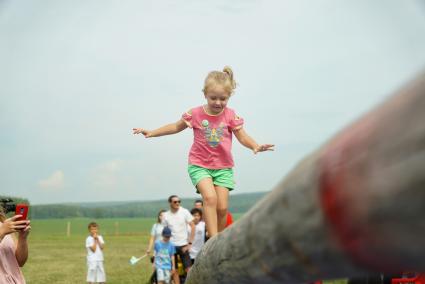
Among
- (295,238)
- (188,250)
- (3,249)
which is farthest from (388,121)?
(188,250)

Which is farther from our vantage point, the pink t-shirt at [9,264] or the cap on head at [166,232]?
the cap on head at [166,232]

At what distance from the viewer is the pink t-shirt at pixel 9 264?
5.37 m

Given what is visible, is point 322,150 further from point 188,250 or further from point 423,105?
point 188,250

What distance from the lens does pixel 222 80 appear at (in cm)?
531

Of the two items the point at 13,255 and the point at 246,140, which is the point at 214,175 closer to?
the point at 246,140

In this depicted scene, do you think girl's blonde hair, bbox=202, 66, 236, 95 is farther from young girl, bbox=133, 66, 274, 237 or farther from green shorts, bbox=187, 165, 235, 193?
green shorts, bbox=187, 165, 235, 193

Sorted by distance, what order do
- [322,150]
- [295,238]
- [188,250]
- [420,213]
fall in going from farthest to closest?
[188,250] < [295,238] < [322,150] < [420,213]

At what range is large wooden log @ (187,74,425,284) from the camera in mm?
889

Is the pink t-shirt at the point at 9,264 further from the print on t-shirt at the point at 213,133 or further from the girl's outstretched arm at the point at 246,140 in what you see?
the girl's outstretched arm at the point at 246,140

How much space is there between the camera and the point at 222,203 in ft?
17.1

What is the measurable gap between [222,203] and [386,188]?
432cm

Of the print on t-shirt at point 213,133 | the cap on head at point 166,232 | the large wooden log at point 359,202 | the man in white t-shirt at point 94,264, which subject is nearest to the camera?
the large wooden log at point 359,202

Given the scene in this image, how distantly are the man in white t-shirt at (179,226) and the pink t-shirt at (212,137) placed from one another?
27.4 feet

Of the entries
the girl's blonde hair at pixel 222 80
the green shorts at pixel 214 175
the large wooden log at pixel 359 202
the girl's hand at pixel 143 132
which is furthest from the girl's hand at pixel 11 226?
the large wooden log at pixel 359 202
